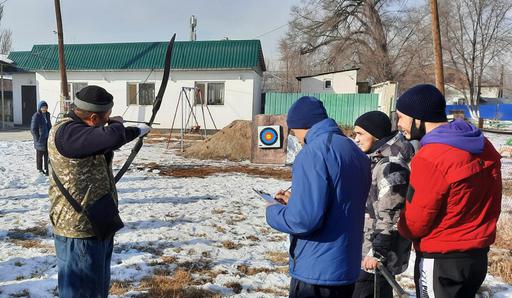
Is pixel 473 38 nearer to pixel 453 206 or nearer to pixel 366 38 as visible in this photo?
pixel 366 38

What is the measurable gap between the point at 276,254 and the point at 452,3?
37.4 metres

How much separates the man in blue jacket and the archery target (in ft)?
31.8

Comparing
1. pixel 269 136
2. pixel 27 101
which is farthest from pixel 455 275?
pixel 27 101

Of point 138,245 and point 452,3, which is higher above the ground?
point 452,3

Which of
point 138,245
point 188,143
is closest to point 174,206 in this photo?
point 138,245

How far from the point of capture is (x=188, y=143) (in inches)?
647

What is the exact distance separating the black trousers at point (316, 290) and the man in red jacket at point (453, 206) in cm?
44

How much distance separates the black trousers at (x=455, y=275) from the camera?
1815mm

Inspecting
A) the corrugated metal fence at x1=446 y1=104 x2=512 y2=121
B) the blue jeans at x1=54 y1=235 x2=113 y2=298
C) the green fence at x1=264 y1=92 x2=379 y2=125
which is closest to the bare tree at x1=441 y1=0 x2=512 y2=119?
the corrugated metal fence at x1=446 y1=104 x2=512 y2=121

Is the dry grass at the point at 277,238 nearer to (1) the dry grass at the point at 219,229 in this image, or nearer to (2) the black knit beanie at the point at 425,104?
(1) the dry grass at the point at 219,229

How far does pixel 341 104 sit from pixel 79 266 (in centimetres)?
1780

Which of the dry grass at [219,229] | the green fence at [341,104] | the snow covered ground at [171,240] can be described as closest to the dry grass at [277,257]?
the snow covered ground at [171,240]

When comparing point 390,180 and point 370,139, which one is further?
point 370,139

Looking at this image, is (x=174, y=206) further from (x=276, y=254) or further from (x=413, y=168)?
Result: (x=413, y=168)
